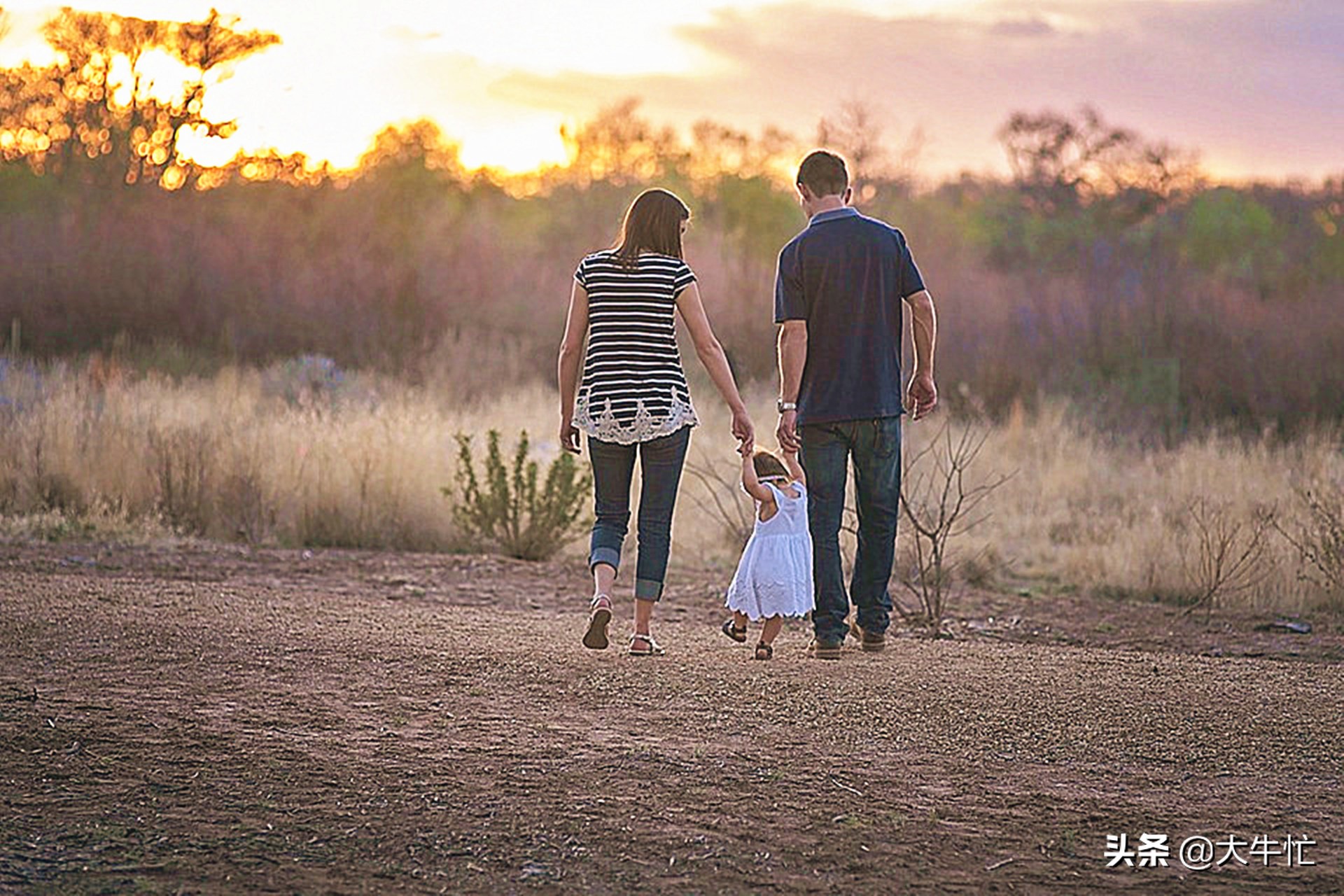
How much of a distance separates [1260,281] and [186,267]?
1658 cm

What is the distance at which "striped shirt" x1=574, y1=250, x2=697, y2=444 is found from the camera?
249 inches

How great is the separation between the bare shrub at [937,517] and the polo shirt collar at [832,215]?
4.10 feet

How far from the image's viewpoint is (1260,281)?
1101 inches

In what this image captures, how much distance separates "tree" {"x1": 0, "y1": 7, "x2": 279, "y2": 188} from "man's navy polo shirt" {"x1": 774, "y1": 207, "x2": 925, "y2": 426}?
54.9ft

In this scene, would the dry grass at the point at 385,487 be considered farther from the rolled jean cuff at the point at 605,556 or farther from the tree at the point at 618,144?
the tree at the point at 618,144

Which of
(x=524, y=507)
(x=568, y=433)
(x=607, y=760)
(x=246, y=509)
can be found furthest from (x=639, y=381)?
(x=246, y=509)

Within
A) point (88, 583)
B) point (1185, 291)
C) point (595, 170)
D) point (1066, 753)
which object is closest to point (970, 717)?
point (1066, 753)

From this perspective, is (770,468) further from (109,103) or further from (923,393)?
(109,103)

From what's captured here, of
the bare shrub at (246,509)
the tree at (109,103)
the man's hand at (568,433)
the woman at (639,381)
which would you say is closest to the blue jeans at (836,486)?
the woman at (639,381)

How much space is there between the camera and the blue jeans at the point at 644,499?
652cm

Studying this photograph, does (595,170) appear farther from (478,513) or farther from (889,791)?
(889,791)

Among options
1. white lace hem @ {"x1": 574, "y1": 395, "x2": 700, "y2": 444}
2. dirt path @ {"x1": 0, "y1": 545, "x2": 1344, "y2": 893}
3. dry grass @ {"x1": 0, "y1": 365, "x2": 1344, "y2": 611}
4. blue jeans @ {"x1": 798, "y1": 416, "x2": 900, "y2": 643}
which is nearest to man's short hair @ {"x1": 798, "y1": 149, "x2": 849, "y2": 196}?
blue jeans @ {"x1": 798, "y1": 416, "x2": 900, "y2": 643}

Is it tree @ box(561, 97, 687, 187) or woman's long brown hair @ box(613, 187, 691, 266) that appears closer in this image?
woman's long brown hair @ box(613, 187, 691, 266)

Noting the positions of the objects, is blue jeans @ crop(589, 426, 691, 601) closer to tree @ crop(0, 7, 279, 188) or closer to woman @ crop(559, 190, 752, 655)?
woman @ crop(559, 190, 752, 655)
